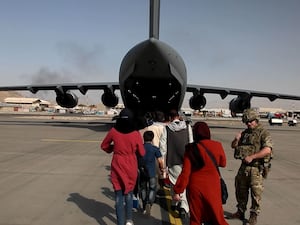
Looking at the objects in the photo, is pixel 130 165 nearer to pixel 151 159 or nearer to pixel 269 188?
pixel 151 159

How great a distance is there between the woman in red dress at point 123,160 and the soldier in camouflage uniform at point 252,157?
61.9 inches

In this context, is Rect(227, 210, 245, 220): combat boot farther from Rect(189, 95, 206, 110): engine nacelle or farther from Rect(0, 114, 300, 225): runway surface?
Rect(189, 95, 206, 110): engine nacelle

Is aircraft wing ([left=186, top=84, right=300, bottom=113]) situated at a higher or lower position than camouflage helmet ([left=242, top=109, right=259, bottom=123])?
lower

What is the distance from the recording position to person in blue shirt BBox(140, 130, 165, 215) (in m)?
5.34

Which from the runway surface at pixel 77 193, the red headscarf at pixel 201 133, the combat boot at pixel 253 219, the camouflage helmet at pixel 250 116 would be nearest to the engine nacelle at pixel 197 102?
the runway surface at pixel 77 193

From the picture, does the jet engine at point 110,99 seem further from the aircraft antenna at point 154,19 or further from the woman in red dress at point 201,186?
the woman in red dress at point 201,186

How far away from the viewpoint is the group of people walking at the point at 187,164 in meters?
3.70

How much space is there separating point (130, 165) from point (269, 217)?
249 centimetres

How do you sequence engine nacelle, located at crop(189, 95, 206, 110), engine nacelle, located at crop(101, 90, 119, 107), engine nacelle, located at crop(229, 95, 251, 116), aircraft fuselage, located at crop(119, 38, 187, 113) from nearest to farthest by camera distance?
aircraft fuselage, located at crop(119, 38, 187, 113) < engine nacelle, located at crop(101, 90, 119, 107) < engine nacelle, located at crop(189, 95, 206, 110) < engine nacelle, located at crop(229, 95, 251, 116)

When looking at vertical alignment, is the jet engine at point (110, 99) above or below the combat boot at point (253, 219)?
below

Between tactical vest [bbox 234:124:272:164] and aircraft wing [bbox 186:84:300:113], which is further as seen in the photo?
aircraft wing [bbox 186:84:300:113]

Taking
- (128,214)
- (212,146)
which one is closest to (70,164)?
(128,214)

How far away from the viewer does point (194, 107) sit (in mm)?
26062

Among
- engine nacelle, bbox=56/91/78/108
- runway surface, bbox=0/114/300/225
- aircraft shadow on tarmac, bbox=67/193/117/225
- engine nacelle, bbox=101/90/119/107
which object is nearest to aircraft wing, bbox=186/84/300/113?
engine nacelle, bbox=101/90/119/107
